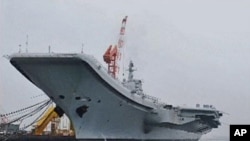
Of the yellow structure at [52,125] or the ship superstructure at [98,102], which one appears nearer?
the ship superstructure at [98,102]

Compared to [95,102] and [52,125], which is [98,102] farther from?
[52,125]

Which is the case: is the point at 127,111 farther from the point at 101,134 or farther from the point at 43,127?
the point at 43,127

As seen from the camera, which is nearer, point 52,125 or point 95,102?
point 95,102

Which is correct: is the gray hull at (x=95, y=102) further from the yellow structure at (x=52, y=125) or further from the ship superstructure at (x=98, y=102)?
the yellow structure at (x=52, y=125)

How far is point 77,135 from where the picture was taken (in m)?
28.6

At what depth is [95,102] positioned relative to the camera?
2800 cm

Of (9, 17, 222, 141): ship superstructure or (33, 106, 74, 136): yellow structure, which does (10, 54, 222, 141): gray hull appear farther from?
(33, 106, 74, 136): yellow structure

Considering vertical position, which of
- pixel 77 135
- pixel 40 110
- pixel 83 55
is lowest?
pixel 77 135

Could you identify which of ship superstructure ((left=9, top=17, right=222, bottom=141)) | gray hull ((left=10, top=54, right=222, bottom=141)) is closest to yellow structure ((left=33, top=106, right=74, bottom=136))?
ship superstructure ((left=9, top=17, right=222, bottom=141))

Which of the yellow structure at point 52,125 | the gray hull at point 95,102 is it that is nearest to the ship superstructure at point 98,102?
the gray hull at point 95,102

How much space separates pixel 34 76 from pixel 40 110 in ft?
18.9

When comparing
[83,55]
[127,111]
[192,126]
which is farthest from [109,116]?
[192,126]

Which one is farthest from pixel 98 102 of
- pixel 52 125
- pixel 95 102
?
pixel 52 125

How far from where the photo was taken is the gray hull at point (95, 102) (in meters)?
25.4
